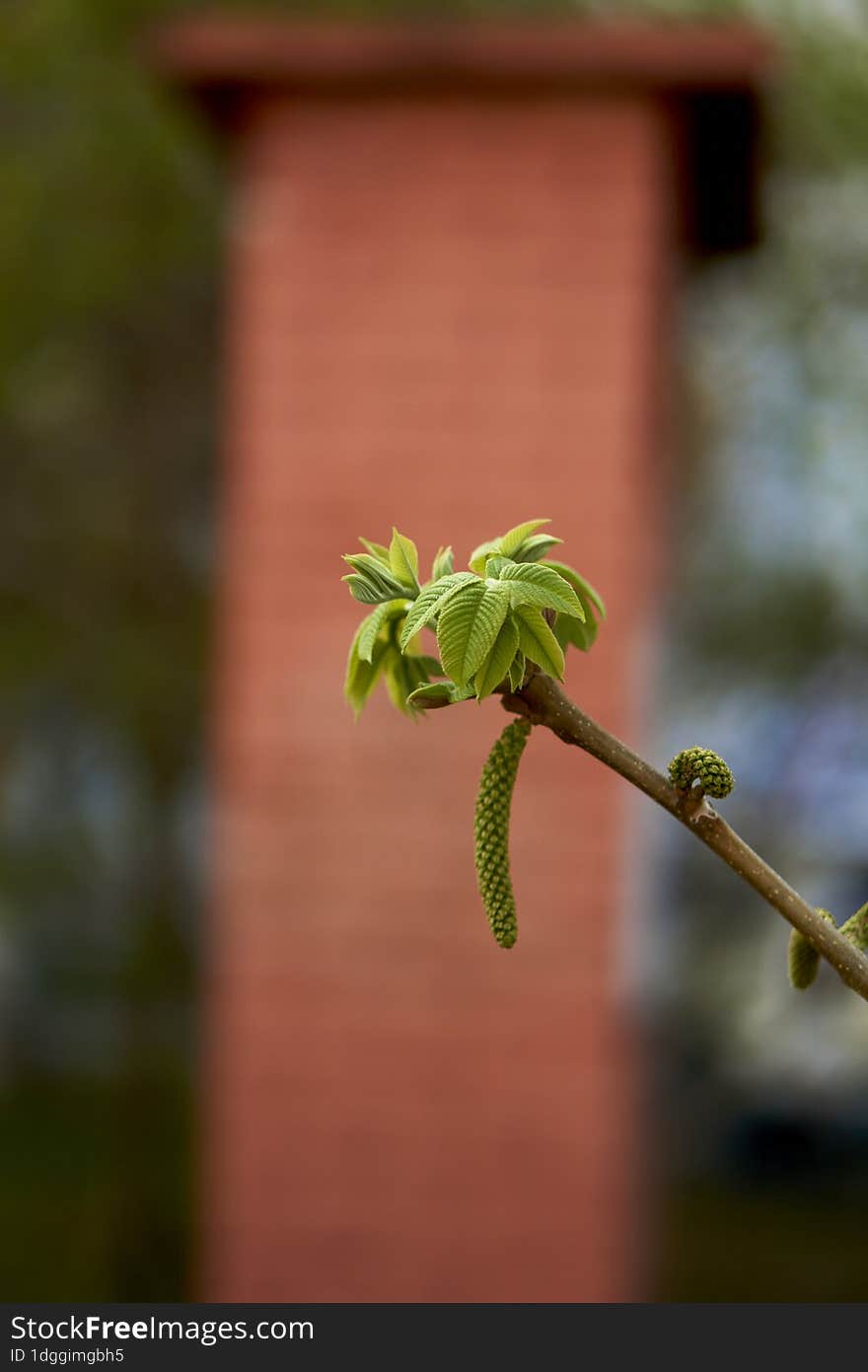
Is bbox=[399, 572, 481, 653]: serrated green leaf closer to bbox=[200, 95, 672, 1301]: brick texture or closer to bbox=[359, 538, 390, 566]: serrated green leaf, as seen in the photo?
bbox=[359, 538, 390, 566]: serrated green leaf

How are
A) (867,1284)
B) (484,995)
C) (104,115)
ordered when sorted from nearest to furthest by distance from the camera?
(484,995), (104,115), (867,1284)

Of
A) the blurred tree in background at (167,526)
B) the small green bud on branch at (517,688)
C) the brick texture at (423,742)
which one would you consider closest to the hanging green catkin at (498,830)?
the small green bud on branch at (517,688)

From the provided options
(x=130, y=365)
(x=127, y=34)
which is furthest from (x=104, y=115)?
(x=130, y=365)

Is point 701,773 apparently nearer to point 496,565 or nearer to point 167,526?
point 496,565

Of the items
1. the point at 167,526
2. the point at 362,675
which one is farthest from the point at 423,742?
the point at 362,675

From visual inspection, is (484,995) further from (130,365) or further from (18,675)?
(130,365)

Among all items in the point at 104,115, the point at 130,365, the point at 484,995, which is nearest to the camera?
the point at 484,995

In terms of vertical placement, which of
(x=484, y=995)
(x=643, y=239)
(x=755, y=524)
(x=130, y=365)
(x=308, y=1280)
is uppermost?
(x=130, y=365)

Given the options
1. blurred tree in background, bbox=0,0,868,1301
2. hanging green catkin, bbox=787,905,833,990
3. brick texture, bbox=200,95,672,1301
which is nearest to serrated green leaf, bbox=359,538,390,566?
hanging green catkin, bbox=787,905,833,990
